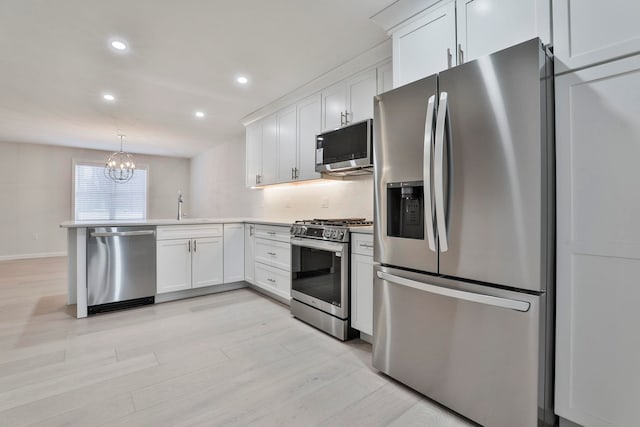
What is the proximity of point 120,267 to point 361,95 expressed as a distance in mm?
3050

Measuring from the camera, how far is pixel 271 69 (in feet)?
10.2

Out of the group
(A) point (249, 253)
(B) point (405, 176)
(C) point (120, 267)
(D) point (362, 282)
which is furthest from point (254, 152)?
(B) point (405, 176)

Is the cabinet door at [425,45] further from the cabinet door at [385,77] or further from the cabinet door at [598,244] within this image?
the cabinet door at [598,244]

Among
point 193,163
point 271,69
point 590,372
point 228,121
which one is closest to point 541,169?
point 590,372

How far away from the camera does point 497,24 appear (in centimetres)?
167

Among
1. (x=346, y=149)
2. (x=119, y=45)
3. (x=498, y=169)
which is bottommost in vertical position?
(x=498, y=169)

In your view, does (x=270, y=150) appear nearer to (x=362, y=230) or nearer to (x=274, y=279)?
(x=274, y=279)

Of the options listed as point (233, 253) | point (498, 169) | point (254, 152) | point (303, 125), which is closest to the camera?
point (498, 169)

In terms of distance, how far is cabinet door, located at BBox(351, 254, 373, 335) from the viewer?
2.33 metres

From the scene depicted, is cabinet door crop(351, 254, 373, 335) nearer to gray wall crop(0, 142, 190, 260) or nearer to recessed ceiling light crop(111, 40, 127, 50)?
recessed ceiling light crop(111, 40, 127, 50)

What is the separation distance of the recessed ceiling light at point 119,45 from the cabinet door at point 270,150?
6.09 feet

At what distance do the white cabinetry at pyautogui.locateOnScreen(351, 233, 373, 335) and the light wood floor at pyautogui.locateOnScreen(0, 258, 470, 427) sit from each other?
0.21 m

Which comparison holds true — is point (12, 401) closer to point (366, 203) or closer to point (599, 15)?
point (366, 203)

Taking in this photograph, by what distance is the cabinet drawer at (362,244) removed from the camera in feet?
7.61
